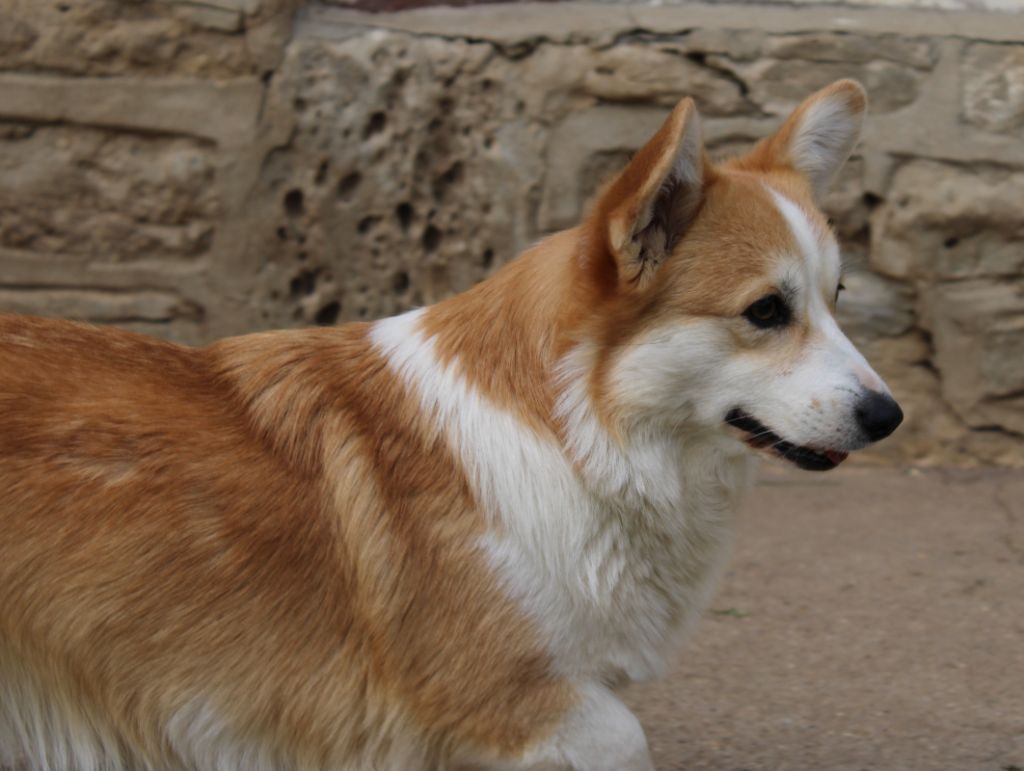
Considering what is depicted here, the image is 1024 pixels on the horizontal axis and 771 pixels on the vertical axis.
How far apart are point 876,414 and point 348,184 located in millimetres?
2658

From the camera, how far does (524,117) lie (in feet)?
16.2

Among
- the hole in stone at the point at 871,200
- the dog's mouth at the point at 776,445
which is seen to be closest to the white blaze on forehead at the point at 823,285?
the dog's mouth at the point at 776,445

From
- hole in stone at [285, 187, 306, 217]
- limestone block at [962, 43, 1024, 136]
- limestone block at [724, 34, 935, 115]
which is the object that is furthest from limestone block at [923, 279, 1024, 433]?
hole in stone at [285, 187, 306, 217]

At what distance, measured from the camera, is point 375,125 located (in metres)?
4.91

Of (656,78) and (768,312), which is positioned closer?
(768,312)

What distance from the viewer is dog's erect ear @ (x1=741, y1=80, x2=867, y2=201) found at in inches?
122

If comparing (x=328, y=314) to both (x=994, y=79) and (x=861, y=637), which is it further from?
(x=994, y=79)

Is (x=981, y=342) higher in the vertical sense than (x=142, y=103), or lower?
lower

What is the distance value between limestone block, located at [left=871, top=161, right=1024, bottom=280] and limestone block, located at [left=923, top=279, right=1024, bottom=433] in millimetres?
66

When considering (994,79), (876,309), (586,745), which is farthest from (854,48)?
(586,745)

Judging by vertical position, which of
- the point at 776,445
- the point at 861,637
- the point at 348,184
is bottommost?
Result: the point at 861,637

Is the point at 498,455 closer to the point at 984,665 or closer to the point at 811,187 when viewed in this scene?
the point at 811,187

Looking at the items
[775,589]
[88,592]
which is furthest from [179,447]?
[775,589]

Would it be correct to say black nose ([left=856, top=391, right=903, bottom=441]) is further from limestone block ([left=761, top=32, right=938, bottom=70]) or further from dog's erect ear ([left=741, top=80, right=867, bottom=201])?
limestone block ([left=761, top=32, right=938, bottom=70])
